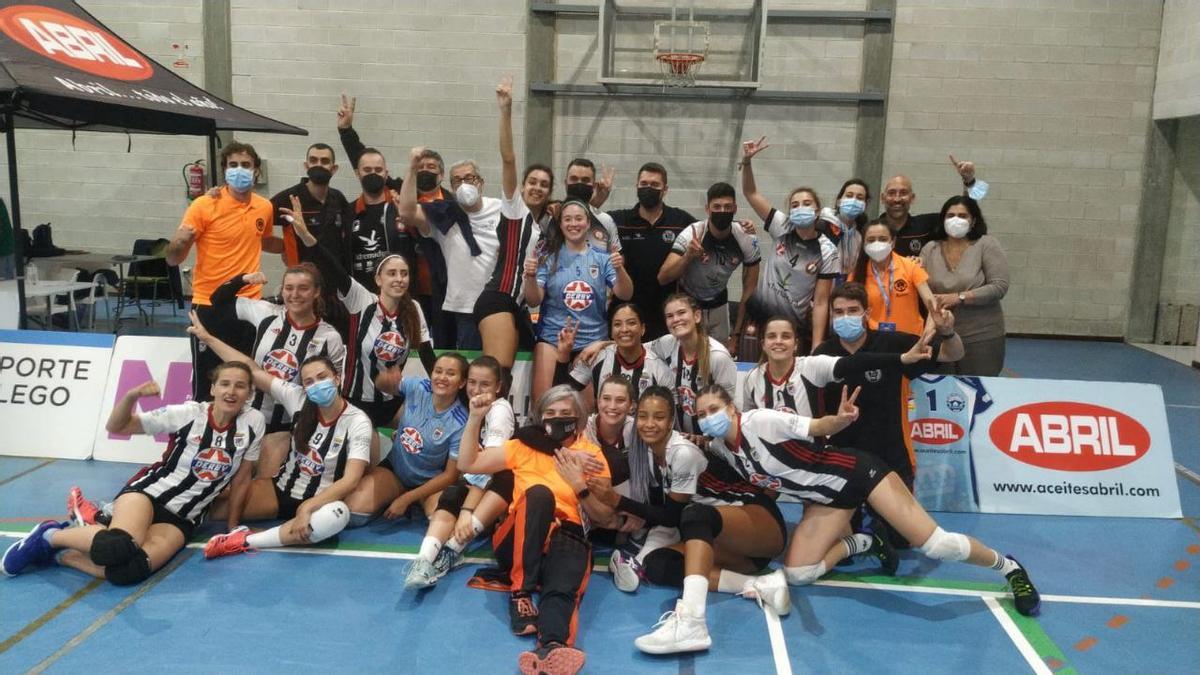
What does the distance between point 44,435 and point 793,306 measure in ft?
18.5

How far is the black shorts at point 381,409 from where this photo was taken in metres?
5.71

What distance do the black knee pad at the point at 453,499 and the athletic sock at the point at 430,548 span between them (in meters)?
0.28

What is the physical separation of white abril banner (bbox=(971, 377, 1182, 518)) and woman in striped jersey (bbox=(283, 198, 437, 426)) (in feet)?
12.8

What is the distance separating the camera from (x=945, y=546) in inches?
172

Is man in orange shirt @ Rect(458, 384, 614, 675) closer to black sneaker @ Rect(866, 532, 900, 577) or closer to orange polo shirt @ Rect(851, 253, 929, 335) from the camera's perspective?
black sneaker @ Rect(866, 532, 900, 577)

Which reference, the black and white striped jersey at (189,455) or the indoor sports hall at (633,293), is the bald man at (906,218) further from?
the black and white striped jersey at (189,455)

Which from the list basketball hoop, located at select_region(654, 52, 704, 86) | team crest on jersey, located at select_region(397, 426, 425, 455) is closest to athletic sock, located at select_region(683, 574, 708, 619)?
team crest on jersey, located at select_region(397, 426, 425, 455)

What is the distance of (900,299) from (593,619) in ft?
10.5

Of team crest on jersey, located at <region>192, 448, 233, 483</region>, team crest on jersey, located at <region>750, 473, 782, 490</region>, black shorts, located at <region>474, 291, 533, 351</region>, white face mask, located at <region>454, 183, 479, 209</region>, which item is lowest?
team crest on jersey, located at <region>192, 448, 233, 483</region>

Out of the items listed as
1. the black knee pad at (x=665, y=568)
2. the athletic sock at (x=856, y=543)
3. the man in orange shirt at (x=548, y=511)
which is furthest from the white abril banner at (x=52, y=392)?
the athletic sock at (x=856, y=543)

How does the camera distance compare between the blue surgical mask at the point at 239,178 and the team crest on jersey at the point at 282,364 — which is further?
the blue surgical mask at the point at 239,178

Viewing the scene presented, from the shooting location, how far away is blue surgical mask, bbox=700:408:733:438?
175 inches

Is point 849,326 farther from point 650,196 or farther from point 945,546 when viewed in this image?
point 650,196

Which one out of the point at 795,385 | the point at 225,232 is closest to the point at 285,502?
the point at 225,232
